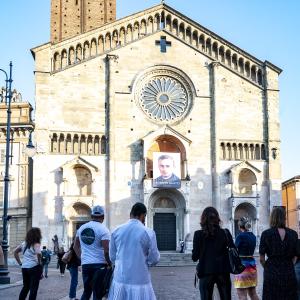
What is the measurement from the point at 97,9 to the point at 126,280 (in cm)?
4931

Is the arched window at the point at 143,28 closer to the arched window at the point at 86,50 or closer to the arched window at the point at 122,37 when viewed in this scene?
the arched window at the point at 122,37

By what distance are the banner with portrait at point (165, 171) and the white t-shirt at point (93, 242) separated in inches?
1033

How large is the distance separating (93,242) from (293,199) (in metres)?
51.9

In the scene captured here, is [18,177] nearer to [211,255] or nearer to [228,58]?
[228,58]

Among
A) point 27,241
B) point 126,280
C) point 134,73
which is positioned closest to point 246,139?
point 134,73

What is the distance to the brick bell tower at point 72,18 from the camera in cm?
5175

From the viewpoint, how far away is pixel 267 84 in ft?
127

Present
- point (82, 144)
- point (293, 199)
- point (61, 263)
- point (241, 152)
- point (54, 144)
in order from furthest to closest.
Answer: point (293, 199) < point (241, 152) < point (82, 144) < point (54, 144) < point (61, 263)

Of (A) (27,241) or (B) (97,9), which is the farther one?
(B) (97,9)

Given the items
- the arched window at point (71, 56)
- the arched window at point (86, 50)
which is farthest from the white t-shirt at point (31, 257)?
the arched window at point (86, 50)

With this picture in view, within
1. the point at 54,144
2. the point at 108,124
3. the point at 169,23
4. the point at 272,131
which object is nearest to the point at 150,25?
the point at 169,23

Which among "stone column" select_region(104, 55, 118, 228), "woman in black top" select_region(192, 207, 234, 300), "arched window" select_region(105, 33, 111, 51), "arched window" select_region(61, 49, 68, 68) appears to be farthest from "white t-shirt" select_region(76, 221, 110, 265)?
"arched window" select_region(105, 33, 111, 51)

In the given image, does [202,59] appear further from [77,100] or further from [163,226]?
[163,226]

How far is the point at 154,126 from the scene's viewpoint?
36906 mm
